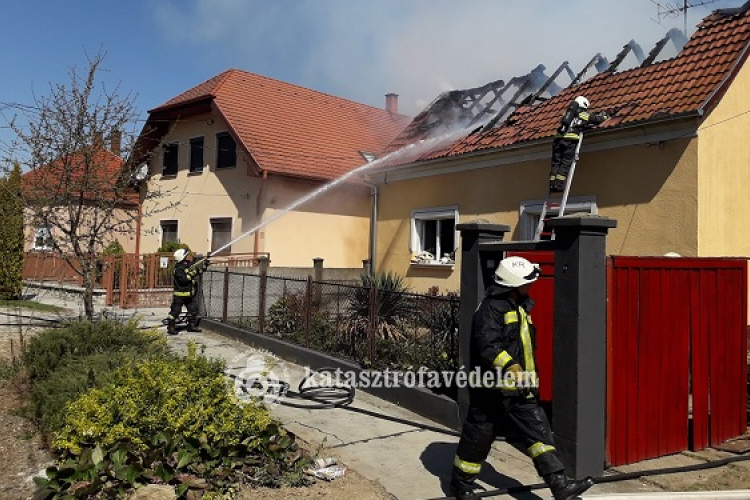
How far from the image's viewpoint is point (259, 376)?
7.97 metres

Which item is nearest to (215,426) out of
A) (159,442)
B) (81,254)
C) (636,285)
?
(159,442)

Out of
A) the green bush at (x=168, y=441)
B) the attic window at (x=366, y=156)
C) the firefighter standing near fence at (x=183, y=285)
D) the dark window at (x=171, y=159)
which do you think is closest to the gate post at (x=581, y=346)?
the green bush at (x=168, y=441)

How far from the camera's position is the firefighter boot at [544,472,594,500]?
3848 mm

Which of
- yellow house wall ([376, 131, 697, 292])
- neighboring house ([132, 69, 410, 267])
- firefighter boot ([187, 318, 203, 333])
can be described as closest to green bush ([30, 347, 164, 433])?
firefighter boot ([187, 318, 203, 333])

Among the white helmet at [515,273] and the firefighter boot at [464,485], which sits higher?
the white helmet at [515,273]

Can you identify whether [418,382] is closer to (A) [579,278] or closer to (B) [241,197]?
(A) [579,278]

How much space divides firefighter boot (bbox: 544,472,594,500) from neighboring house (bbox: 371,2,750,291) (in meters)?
4.68

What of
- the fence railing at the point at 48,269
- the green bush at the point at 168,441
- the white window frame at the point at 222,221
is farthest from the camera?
the fence railing at the point at 48,269

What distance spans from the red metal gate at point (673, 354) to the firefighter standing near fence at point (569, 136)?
3.25 meters

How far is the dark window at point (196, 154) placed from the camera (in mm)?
18891

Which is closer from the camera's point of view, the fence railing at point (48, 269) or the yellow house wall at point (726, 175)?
the yellow house wall at point (726, 175)

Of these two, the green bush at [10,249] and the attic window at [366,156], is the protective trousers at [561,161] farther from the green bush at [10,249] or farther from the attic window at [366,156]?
the green bush at [10,249]

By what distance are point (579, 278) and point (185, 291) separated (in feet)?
26.4

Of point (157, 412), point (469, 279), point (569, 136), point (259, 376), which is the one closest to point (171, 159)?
point (259, 376)
